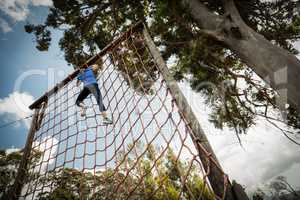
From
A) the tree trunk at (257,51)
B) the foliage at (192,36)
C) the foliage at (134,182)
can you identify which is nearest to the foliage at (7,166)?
the foliage at (134,182)

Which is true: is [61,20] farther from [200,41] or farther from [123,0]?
[200,41]

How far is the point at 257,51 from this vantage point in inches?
138

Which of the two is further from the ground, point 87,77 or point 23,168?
point 87,77

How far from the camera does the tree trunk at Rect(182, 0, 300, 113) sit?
302 cm

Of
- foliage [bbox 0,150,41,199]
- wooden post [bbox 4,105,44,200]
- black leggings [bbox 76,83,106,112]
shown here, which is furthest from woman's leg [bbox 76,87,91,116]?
foliage [bbox 0,150,41,199]

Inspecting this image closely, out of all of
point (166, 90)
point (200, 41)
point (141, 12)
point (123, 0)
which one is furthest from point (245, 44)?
point (123, 0)

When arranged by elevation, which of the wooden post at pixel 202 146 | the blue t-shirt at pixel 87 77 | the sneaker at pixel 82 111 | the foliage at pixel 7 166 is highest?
the foliage at pixel 7 166

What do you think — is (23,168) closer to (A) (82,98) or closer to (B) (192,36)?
(A) (82,98)

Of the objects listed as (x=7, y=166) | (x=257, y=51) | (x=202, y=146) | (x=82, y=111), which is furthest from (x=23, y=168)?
(x=7, y=166)

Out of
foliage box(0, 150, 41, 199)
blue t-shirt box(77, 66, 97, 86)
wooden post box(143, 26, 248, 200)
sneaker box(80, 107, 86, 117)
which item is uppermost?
foliage box(0, 150, 41, 199)

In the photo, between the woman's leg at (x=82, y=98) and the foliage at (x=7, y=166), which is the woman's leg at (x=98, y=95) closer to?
the woman's leg at (x=82, y=98)

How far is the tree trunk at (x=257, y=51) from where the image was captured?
9.90ft

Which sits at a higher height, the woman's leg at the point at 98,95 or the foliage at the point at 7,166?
the foliage at the point at 7,166

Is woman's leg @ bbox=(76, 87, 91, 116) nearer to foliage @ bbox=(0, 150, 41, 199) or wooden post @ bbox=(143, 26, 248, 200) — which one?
wooden post @ bbox=(143, 26, 248, 200)
